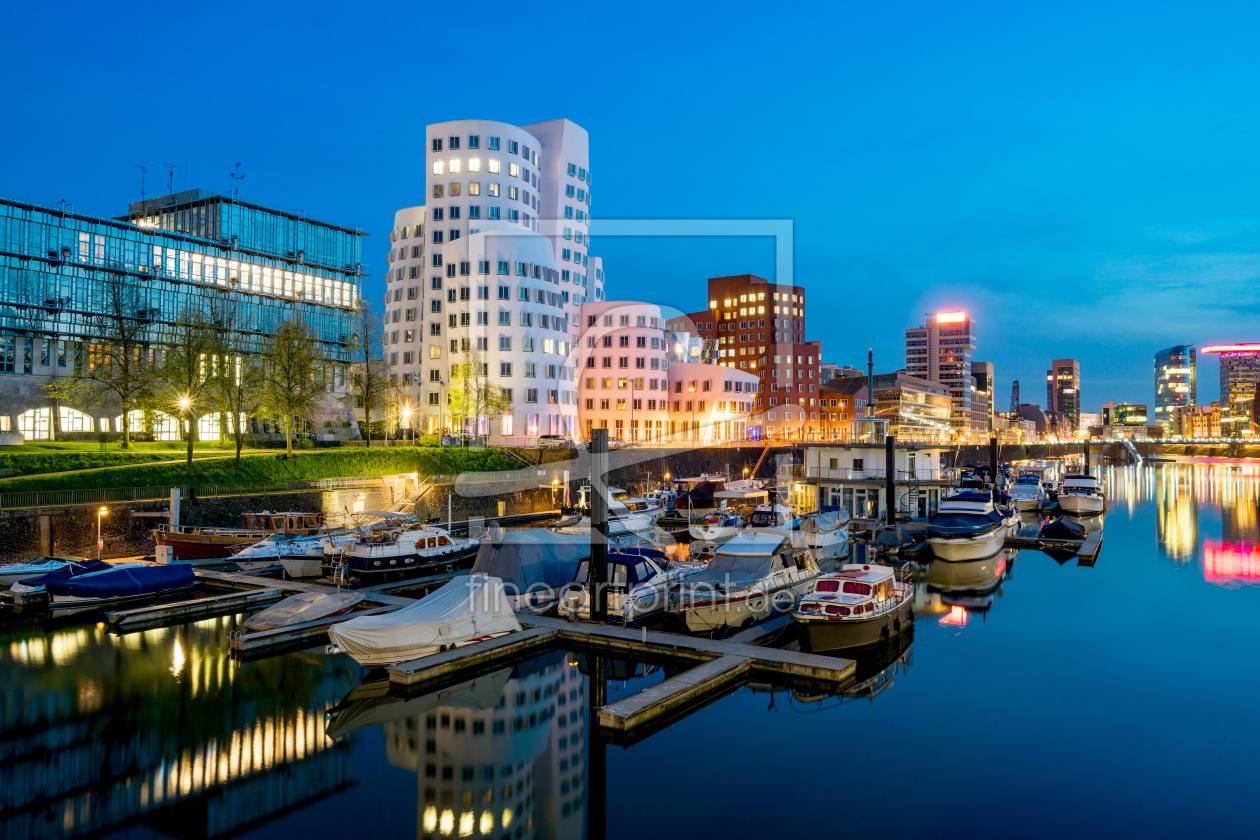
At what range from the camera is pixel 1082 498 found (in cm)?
8100

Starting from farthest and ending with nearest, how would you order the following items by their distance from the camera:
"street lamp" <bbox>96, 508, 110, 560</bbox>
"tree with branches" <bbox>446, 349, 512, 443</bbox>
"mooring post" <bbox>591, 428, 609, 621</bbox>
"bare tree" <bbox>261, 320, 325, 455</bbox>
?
"tree with branches" <bbox>446, 349, 512, 443</bbox>
"bare tree" <bbox>261, 320, 325, 455</bbox>
"street lamp" <bbox>96, 508, 110, 560</bbox>
"mooring post" <bbox>591, 428, 609, 621</bbox>

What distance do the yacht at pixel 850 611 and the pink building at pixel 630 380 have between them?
8679 cm

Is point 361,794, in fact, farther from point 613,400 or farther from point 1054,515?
point 613,400

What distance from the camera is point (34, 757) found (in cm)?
1981

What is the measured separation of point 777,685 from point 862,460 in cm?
4673

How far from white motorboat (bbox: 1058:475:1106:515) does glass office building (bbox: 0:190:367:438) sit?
8527 cm

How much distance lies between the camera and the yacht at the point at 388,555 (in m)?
40.2

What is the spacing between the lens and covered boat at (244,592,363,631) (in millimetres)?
30000

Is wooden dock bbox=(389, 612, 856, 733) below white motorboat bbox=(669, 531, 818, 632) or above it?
below

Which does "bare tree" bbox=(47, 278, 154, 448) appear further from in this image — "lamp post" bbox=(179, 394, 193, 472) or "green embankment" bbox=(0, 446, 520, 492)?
"green embankment" bbox=(0, 446, 520, 492)

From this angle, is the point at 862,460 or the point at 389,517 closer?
the point at 389,517

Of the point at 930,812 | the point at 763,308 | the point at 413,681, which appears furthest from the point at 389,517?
the point at 763,308

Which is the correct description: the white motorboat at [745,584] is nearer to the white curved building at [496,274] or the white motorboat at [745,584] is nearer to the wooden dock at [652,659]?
the wooden dock at [652,659]

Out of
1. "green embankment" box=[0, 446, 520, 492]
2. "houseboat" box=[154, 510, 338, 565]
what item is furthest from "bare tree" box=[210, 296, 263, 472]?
"houseboat" box=[154, 510, 338, 565]
